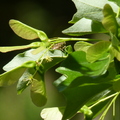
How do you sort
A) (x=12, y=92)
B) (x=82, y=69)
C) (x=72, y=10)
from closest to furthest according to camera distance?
1. (x=82, y=69)
2. (x=12, y=92)
3. (x=72, y=10)

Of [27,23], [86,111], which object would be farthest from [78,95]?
[27,23]

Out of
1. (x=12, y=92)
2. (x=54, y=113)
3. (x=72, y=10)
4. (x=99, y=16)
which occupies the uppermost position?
(x=99, y=16)

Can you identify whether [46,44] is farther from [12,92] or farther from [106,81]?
[12,92]

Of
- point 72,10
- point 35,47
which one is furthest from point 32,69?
point 72,10

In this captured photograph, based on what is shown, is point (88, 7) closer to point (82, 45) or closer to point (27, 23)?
point (82, 45)

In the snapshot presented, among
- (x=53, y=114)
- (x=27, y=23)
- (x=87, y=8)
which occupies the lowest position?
(x=27, y=23)

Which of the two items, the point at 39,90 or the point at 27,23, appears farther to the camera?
the point at 27,23

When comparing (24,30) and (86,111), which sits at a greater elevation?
(24,30)

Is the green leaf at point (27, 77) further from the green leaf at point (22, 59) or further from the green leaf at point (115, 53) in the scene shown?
the green leaf at point (115, 53)
